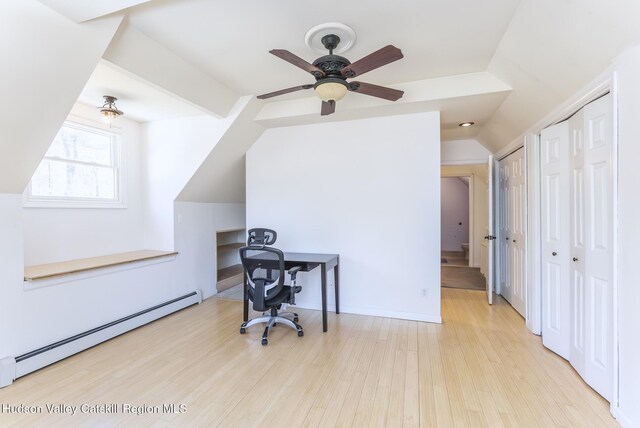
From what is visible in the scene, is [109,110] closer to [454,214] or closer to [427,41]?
[427,41]

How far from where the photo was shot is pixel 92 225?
3.44 meters

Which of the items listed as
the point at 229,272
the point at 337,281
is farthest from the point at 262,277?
the point at 229,272

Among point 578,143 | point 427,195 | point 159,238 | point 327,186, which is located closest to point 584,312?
point 578,143

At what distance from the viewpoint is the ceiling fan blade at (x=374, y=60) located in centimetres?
177

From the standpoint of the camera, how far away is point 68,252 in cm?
319

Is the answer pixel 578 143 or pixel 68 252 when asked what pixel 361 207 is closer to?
pixel 578 143

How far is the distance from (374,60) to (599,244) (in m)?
1.98

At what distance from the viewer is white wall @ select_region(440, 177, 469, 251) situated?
27.3 ft

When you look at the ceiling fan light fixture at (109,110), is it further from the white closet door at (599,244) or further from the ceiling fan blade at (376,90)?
the white closet door at (599,244)

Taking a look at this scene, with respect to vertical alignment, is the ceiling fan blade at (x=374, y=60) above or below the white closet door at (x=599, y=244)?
above

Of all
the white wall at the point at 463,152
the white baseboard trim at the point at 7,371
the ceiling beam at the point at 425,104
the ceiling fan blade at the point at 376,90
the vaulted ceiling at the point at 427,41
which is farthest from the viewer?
the white wall at the point at 463,152

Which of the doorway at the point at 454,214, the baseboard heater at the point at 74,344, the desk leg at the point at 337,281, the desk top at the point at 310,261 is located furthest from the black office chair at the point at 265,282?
the doorway at the point at 454,214

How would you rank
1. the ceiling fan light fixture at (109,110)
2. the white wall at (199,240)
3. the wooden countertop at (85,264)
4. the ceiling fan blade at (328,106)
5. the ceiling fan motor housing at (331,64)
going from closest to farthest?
1. the ceiling fan motor housing at (331,64)
2. the ceiling fan blade at (328,106)
3. the wooden countertop at (85,264)
4. the ceiling fan light fixture at (109,110)
5. the white wall at (199,240)

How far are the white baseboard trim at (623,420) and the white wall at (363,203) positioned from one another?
5.36 feet
